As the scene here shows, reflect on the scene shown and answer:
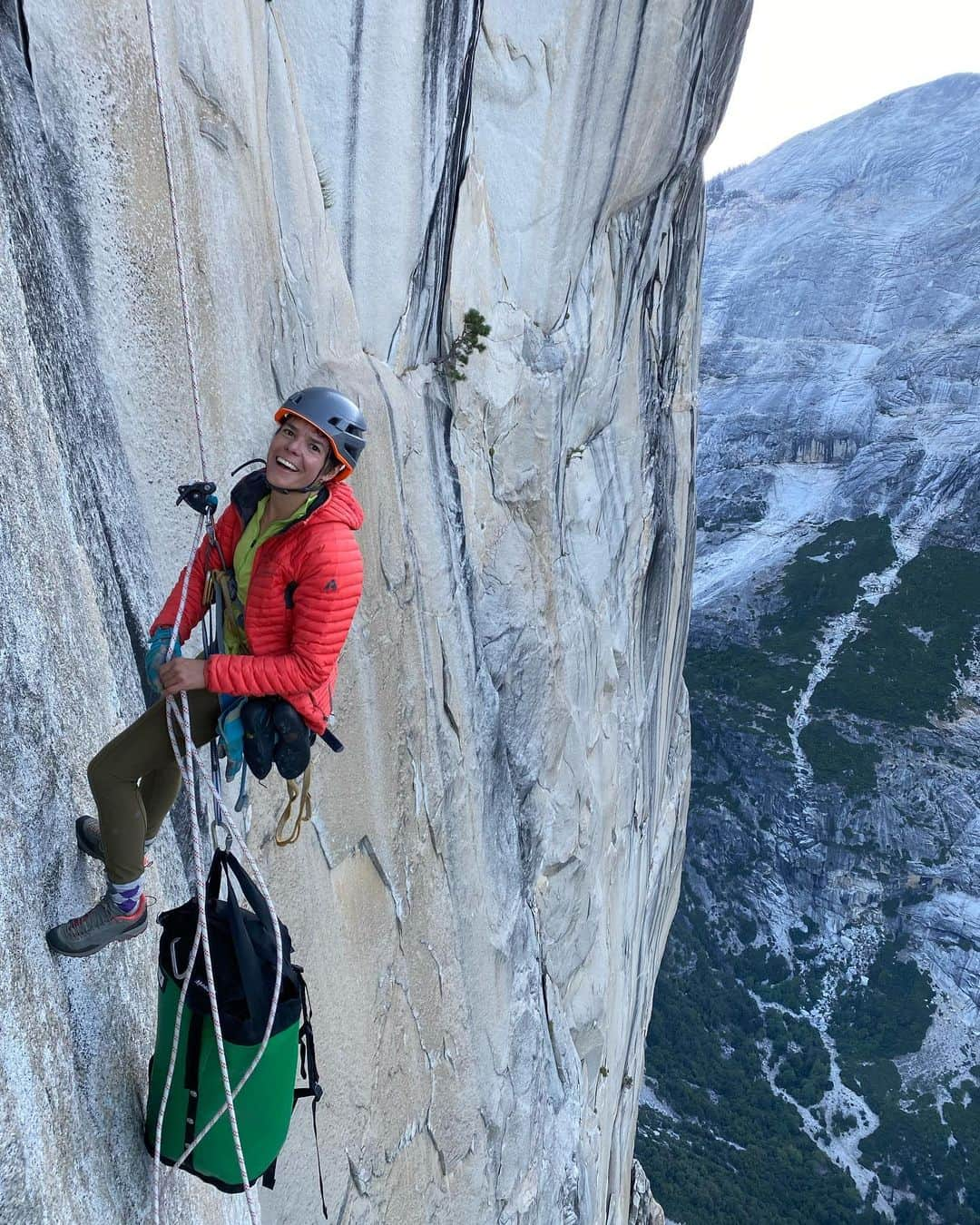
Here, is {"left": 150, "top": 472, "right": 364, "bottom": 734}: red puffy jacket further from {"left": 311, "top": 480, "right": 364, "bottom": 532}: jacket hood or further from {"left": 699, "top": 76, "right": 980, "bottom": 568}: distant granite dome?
{"left": 699, "top": 76, "right": 980, "bottom": 568}: distant granite dome

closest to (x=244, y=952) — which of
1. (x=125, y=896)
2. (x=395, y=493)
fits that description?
(x=125, y=896)

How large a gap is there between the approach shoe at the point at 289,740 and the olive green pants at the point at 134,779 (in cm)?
26

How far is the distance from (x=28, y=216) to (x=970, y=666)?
221 feet

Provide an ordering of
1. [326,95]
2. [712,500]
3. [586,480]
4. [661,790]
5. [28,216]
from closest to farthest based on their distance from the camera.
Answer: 1. [28,216]
2. [326,95]
3. [586,480]
4. [661,790]
5. [712,500]

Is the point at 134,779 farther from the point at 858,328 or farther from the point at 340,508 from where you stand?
the point at 858,328

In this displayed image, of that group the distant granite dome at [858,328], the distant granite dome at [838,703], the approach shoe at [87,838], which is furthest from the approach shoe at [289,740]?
the distant granite dome at [858,328]

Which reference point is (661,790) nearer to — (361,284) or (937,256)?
(361,284)

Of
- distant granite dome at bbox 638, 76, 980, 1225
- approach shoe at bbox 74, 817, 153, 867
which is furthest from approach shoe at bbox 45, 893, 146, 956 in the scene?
distant granite dome at bbox 638, 76, 980, 1225

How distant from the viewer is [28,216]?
11.7ft

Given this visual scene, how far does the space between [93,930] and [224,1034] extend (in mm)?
541

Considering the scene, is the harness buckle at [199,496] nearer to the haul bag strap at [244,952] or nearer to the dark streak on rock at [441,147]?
the haul bag strap at [244,952]

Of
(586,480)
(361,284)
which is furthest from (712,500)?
(361,284)

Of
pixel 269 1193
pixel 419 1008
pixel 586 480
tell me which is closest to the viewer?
pixel 269 1193

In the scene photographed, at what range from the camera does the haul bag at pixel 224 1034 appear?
2898mm
